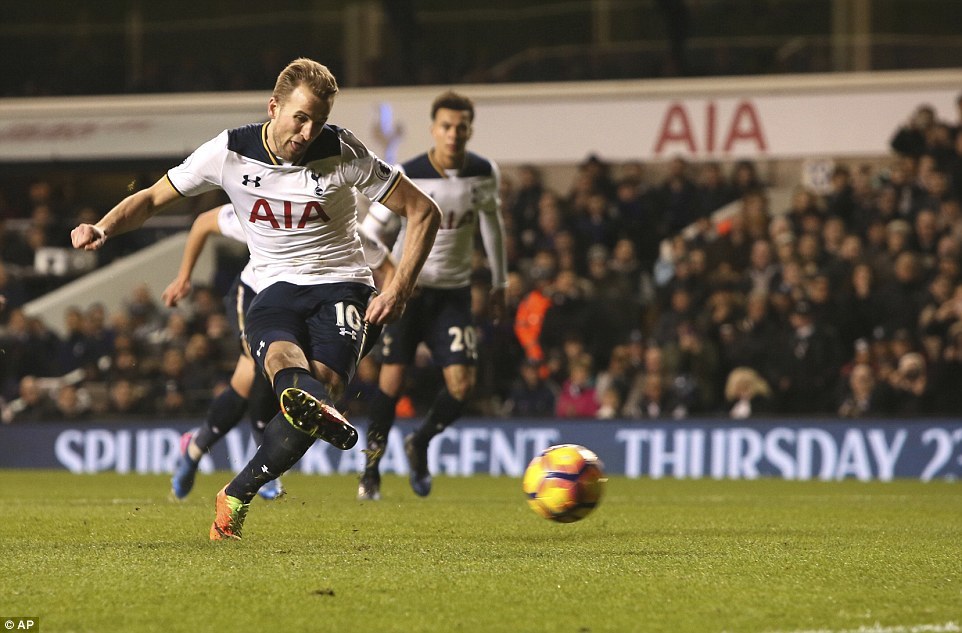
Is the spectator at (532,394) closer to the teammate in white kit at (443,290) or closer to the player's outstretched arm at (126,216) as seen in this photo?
the teammate in white kit at (443,290)

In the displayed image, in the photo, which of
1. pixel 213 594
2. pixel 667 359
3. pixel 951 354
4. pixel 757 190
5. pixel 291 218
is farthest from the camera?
pixel 757 190

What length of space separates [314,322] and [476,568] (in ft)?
5.34

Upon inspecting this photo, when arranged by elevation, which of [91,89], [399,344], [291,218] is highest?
[91,89]

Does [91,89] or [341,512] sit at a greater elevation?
[91,89]

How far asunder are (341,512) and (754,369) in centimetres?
783

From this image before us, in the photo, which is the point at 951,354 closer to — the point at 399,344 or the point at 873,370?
the point at 873,370

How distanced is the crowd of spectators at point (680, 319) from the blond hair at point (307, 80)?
950 centimetres

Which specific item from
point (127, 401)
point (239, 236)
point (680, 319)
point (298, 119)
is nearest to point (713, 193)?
point (680, 319)

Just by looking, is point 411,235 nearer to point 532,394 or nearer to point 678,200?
point 532,394

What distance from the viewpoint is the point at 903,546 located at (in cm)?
724

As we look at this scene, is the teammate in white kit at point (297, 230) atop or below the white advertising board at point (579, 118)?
below

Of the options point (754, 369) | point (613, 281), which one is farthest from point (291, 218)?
point (613, 281)

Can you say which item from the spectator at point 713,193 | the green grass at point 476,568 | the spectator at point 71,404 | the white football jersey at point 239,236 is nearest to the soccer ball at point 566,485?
the green grass at point 476,568

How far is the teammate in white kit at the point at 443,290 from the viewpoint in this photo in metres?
10.3
